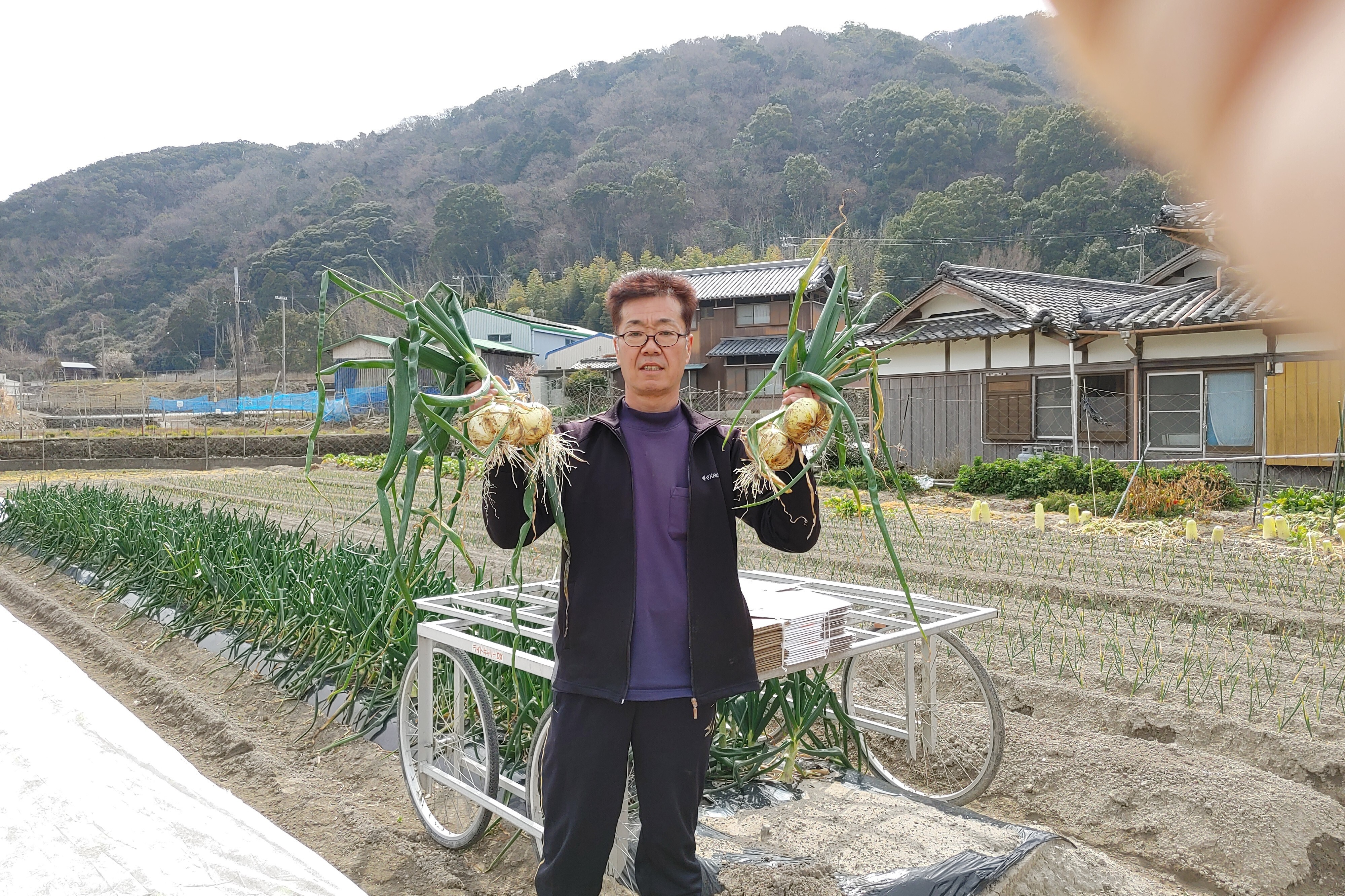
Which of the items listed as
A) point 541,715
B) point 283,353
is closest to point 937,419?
point 541,715

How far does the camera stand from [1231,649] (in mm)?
4691

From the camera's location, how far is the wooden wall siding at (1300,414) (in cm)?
966

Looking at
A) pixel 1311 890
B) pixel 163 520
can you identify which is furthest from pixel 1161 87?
pixel 163 520

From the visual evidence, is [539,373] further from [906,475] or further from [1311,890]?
[1311,890]

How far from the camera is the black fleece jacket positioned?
207cm

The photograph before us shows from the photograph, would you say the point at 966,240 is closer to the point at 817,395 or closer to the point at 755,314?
the point at 755,314

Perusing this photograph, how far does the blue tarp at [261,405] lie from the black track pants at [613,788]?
2644 cm

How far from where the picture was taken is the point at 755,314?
2717 cm

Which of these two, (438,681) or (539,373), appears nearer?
(438,681)

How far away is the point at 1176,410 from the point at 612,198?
48616mm

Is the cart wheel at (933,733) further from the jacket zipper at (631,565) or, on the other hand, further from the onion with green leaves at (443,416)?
the onion with green leaves at (443,416)

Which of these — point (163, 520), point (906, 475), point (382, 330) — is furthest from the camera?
point (382, 330)

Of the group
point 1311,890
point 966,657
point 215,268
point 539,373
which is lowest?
point 1311,890

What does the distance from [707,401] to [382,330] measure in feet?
39.8
